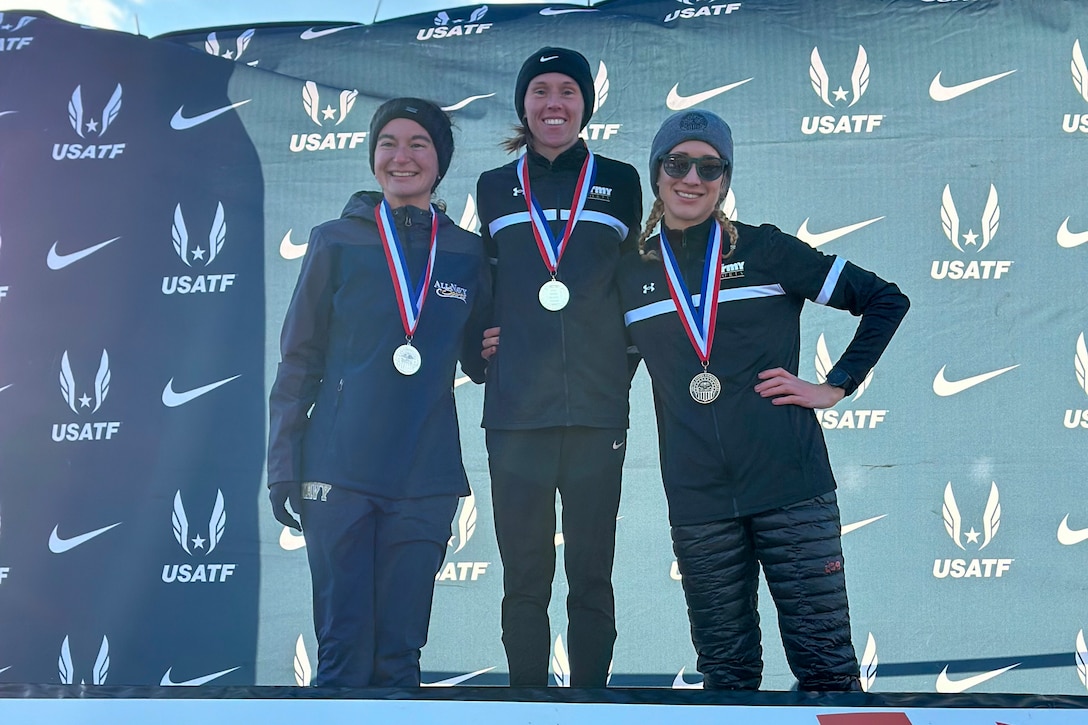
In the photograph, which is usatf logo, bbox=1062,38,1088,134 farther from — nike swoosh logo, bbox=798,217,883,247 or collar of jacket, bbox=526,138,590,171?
collar of jacket, bbox=526,138,590,171

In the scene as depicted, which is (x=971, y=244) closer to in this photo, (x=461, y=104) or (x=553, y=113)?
(x=553, y=113)

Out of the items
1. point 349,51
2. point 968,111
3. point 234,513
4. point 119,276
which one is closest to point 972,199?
point 968,111

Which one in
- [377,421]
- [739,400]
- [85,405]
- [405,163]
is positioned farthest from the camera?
[85,405]

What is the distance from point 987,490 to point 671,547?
0.83 metres

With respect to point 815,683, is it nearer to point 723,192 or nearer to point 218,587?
point 723,192

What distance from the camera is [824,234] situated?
254cm

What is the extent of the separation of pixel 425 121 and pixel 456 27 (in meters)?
0.36

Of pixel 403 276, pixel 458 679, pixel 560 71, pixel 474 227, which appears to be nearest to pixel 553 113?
pixel 560 71

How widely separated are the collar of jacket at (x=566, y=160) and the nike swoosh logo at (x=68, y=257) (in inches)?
50.0

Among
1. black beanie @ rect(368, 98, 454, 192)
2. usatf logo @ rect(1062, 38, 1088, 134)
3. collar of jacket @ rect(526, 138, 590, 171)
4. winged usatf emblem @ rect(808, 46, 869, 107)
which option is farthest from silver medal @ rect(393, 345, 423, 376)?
usatf logo @ rect(1062, 38, 1088, 134)

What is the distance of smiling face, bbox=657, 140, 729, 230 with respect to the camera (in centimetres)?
234

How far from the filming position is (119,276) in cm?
271

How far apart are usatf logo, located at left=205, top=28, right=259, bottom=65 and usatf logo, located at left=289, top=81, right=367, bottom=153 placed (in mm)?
238

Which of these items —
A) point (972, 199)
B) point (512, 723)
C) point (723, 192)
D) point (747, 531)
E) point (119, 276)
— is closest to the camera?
point (512, 723)
